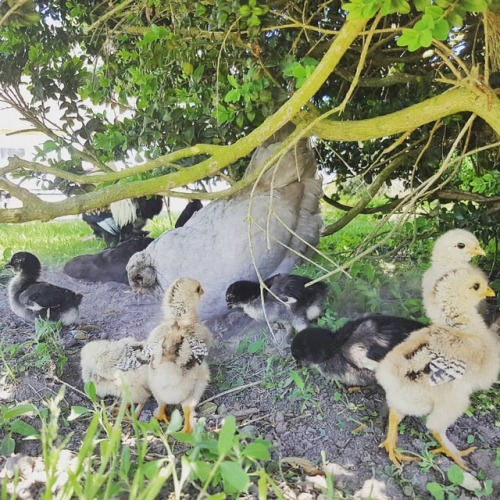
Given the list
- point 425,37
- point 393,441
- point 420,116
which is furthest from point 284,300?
point 425,37

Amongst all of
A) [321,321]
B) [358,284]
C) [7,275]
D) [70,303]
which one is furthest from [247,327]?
[7,275]

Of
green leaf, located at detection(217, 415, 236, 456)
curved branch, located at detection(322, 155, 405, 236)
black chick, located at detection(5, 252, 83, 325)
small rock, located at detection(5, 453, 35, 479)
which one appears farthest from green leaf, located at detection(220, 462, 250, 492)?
curved branch, located at detection(322, 155, 405, 236)

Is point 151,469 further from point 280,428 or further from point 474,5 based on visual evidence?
point 474,5

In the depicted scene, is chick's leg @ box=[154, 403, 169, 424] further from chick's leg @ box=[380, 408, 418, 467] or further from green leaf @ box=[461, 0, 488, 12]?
green leaf @ box=[461, 0, 488, 12]

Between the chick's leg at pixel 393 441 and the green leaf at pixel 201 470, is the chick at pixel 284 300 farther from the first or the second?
the green leaf at pixel 201 470

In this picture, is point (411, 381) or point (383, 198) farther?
point (383, 198)

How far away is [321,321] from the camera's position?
1966 mm

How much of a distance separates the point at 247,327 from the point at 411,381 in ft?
2.63

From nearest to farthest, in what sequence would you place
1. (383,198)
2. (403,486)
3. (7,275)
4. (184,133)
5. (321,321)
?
(403,486) < (321,321) < (184,133) < (7,275) < (383,198)

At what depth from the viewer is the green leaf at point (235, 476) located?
3.58 ft

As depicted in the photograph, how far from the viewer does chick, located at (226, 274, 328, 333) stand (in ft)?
6.48

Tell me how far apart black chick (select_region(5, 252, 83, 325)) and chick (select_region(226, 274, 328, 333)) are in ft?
2.16

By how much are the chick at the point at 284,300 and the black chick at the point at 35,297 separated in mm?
659

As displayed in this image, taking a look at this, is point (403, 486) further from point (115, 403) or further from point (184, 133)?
point (184, 133)
